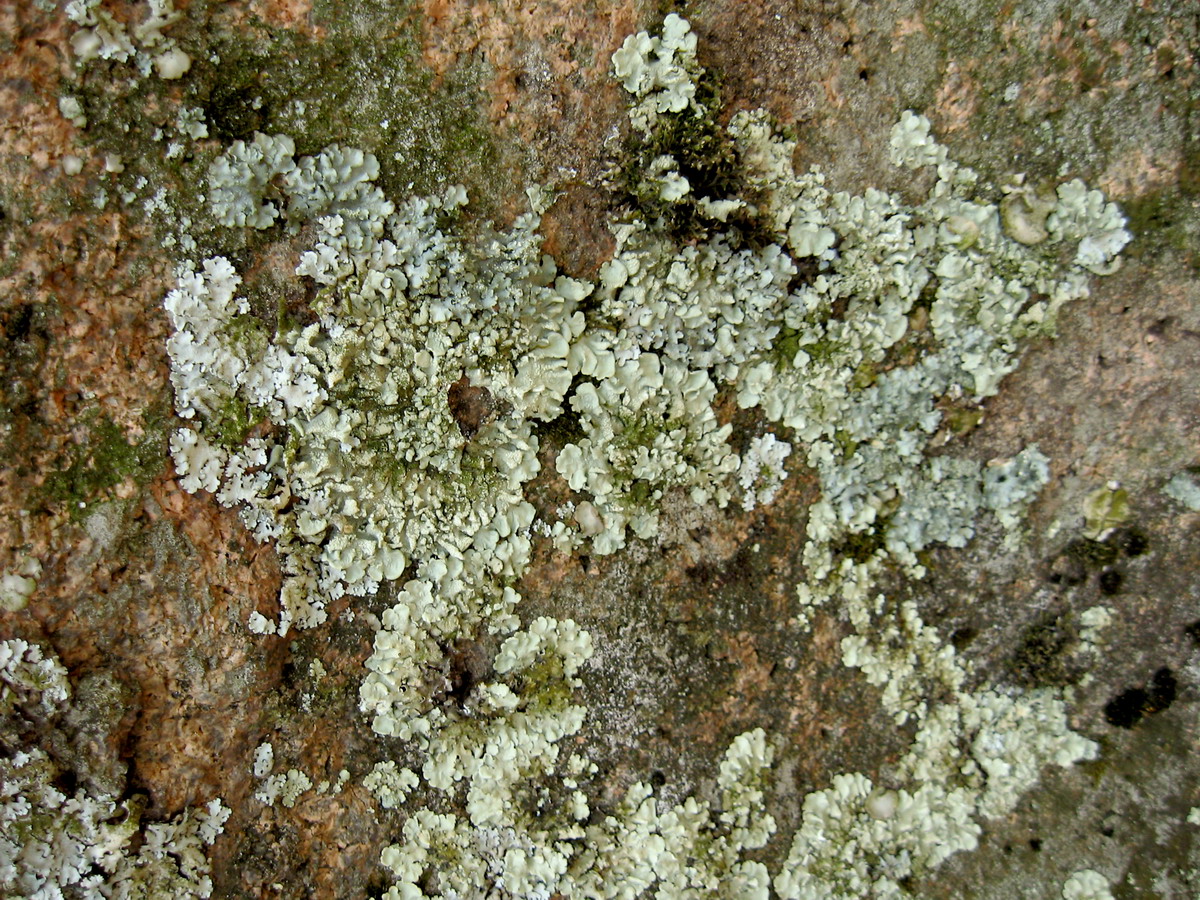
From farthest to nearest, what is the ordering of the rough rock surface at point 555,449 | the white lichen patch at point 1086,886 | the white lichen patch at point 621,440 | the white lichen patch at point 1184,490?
the white lichen patch at point 1086,886 < the white lichen patch at point 1184,490 < the white lichen patch at point 621,440 < the rough rock surface at point 555,449

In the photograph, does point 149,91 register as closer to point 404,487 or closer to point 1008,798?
point 404,487

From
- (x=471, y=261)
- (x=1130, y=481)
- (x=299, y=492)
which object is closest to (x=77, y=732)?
(x=299, y=492)

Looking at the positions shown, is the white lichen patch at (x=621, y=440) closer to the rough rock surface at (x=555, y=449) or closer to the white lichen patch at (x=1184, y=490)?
the rough rock surface at (x=555, y=449)

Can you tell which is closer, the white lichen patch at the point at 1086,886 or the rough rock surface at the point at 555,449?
the rough rock surface at the point at 555,449

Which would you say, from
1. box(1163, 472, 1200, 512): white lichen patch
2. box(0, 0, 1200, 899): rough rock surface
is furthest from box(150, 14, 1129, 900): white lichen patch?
box(1163, 472, 1200, 512): white lichen patch

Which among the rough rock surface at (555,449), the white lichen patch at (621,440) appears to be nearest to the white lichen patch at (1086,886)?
the rough rock surface at (555,449)

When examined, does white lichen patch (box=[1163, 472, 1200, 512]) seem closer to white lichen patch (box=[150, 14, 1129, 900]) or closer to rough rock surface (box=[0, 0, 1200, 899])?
rough rock surface (box=[0, 0, 1200, 899])

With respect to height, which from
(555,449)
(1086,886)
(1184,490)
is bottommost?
(1086,886)

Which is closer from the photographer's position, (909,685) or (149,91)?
(149,91)

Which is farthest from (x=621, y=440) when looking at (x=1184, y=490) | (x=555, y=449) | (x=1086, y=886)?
(x=1086, y=886)

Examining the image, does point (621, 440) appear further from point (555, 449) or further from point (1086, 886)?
point (1086, 886)

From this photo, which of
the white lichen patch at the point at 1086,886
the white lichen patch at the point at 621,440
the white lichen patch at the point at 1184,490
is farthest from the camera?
the white lichen patch at the point at 1086,886
